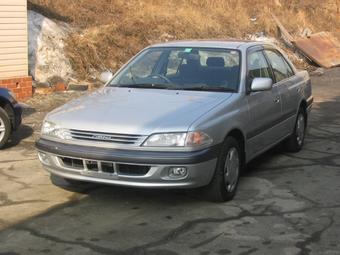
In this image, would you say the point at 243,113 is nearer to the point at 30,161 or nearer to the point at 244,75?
the point at 244,75

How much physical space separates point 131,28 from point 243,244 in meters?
12.9

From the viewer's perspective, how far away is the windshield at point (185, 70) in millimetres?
6535

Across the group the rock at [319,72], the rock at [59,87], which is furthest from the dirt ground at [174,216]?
the rock at [319,72]

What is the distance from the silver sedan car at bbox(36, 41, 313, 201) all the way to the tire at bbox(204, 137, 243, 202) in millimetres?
10

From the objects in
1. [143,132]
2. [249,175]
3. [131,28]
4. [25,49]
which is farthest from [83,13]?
[143,132]

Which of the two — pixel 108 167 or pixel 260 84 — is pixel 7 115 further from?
pixel 260 84

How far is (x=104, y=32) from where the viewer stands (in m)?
16.1

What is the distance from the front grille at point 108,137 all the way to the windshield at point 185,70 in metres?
1.29

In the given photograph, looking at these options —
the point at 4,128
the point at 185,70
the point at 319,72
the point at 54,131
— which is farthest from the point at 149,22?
the point at 54,131

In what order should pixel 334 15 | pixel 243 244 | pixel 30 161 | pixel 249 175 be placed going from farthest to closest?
pixel 334 15 < pixel 30 161 < pixel 249 175 < pixel 243 244

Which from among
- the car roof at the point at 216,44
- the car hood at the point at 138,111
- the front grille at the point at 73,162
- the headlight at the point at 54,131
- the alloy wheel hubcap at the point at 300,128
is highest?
the car roof at the point at 216,44

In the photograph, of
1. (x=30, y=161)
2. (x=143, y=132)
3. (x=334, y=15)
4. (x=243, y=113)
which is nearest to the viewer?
(x=143, y=132)

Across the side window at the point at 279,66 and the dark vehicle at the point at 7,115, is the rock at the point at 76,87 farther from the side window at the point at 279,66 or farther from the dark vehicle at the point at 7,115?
the side window at the point at 279,66

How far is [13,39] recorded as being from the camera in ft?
39.8
